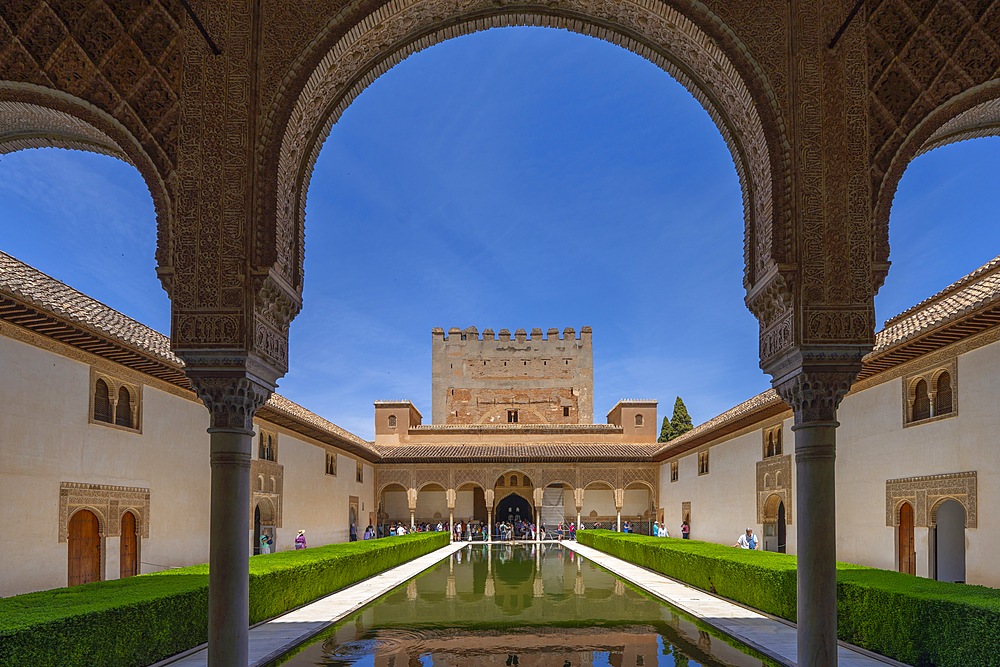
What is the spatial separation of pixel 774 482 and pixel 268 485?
11.5m

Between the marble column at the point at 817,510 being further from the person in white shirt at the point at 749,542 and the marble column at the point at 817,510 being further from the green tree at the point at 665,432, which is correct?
the green tree at the point at 665,432

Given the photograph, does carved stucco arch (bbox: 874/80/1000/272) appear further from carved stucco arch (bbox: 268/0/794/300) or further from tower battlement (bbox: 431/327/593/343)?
tower battlement (bbox: 431/327/593/343)

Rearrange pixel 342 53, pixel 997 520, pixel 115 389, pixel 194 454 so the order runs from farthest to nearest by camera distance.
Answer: pixel 194 454, pixel 115 389, pixel 997 520, pixel 342 53

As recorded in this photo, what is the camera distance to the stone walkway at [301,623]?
7770 mm

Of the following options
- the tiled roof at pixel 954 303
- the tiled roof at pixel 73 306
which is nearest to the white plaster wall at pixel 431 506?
the tiled roof at pixel 73 306

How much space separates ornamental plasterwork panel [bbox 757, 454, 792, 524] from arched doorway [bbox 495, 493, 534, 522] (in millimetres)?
20764

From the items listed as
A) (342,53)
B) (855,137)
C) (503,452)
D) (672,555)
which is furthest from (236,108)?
(503,452)

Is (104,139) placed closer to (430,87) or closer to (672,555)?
(672,555)

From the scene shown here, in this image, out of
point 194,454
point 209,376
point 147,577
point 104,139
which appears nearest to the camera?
point 209,376

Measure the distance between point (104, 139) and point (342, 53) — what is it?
108 inches

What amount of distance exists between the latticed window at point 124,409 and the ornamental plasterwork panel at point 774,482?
41.6ft

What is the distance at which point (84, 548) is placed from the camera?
12.3 m

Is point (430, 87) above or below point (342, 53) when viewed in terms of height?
above

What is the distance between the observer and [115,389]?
12.8 m
